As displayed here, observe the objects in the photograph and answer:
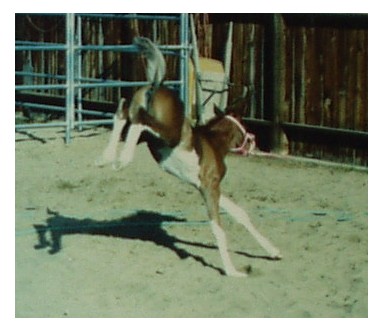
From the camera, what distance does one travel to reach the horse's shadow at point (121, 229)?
7344 millimetres

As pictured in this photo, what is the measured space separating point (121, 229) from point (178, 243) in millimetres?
628

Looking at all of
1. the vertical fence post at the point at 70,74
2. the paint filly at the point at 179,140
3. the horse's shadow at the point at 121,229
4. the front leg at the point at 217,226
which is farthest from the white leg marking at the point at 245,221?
the vertical fence post at the point at 70,74

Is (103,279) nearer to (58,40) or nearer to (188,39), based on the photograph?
(188,39)

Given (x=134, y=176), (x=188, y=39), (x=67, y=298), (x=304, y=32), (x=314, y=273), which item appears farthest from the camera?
(x=188, y=39)

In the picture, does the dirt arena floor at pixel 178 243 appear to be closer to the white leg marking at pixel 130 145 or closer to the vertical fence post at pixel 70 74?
the white leg marking at pixel 130 145

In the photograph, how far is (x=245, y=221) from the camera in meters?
6.83

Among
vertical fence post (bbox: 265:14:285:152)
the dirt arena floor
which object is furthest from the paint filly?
vertical fence post (bbox: 265:14:285:152)

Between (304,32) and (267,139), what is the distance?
49.4 inches

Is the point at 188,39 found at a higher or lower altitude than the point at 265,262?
higher

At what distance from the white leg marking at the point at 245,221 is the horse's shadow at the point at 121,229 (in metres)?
0.43

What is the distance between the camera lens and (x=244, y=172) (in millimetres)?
9945

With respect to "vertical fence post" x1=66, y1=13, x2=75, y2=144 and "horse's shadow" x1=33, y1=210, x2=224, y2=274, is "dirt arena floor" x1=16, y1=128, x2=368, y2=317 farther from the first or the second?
"vertical fence post" x1=66, y1=13, x2=75, y2=144
